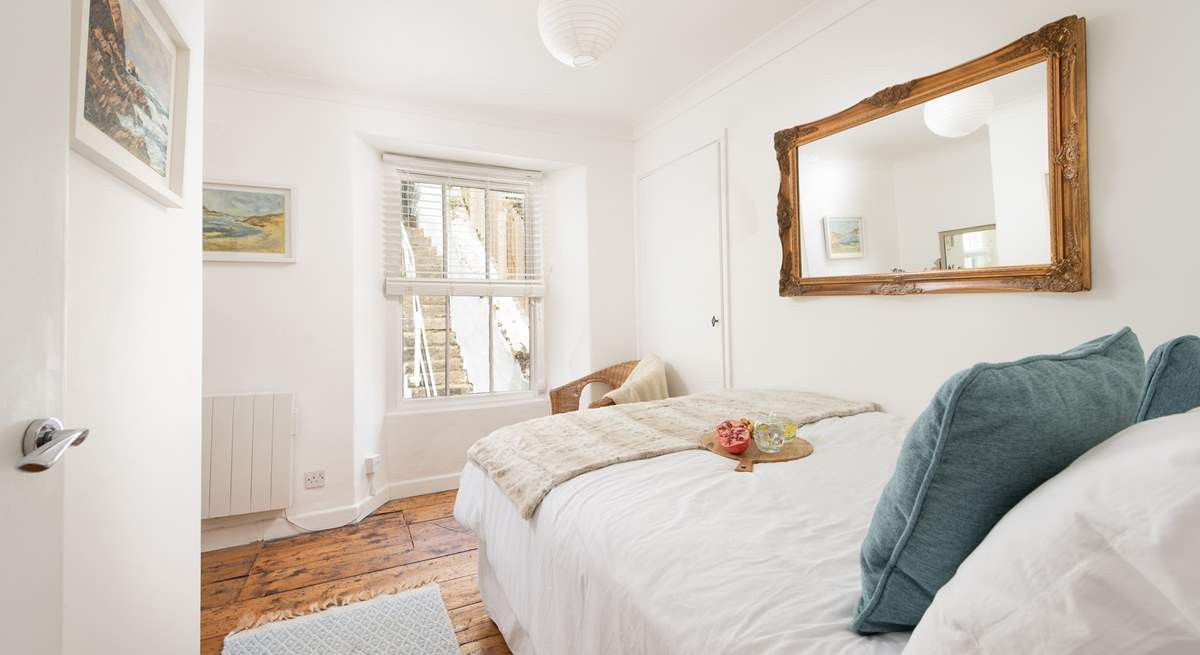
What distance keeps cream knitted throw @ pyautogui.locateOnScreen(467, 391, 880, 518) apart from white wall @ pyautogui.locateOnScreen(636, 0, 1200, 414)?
0.30 metres

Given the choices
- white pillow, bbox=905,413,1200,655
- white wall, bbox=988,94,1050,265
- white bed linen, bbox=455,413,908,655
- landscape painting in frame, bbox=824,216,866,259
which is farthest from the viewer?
landscape painting in frame, bbox=824,216,866,259

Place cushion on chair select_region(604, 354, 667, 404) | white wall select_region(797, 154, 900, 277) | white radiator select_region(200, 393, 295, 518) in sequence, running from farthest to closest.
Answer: cushion on chair select_region(604, 354, 667, 404)
white radiator select_region(200, 393, 295, 518)
white wall select_region(797, 154, 900, 277)

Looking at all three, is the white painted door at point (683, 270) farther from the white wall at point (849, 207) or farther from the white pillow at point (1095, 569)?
the white pillow at point (1095, 569)

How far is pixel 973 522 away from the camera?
2.02 ft

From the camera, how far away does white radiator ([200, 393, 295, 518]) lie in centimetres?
254

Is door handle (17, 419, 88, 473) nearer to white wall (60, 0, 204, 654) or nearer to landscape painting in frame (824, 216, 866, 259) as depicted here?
white wall (60, 0, 204, 654)

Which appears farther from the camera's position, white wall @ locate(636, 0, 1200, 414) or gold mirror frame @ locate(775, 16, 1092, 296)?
gold mirror frame @ locate(775, 16, 1092, 296)

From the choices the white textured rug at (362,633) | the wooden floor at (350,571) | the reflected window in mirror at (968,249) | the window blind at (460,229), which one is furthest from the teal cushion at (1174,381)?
the window blind at (460,229)

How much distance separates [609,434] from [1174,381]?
4.31ft

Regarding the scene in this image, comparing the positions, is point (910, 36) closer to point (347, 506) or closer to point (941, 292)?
point (941, 292)

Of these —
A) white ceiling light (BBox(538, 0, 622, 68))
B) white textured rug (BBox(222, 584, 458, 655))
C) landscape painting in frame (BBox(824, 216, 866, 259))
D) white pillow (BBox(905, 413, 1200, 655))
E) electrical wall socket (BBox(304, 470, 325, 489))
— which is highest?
white ceiling light (BBox(538, 0, 622, 68))

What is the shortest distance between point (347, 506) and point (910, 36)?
3.55 meters

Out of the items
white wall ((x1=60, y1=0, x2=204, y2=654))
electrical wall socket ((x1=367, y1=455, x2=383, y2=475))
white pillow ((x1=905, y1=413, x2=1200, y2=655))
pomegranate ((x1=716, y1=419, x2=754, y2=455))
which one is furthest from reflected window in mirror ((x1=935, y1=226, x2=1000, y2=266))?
electrical wall socket ((x1=367, y1=455, x2=383, y2=475))

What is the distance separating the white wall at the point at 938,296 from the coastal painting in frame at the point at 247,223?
7.92 ft
